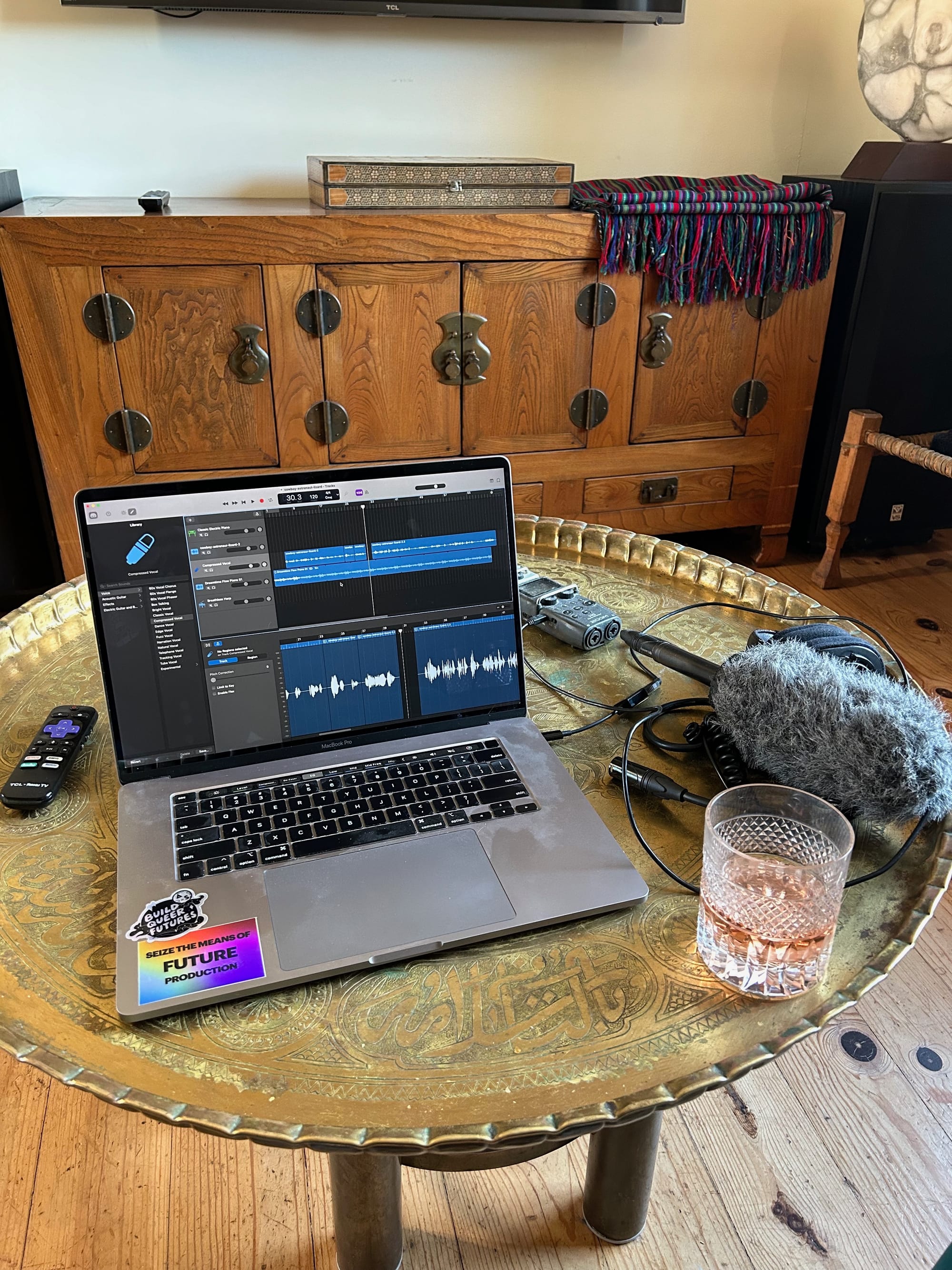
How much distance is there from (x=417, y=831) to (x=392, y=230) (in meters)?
1.39

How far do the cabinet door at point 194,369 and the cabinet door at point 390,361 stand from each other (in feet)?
0.45

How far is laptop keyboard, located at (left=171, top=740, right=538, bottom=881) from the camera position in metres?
0.63

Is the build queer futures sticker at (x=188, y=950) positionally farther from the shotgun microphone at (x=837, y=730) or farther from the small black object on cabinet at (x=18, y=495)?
the small black object on cabinet at (x=18, y=495)

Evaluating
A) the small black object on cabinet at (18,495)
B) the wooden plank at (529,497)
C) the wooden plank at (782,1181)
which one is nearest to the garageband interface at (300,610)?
the wooden plank at (782,1181)

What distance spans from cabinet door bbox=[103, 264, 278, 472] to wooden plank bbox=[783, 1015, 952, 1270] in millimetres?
1396

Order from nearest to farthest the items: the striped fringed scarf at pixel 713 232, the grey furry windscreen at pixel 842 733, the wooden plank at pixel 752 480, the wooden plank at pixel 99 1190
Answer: the grey furry windscreen at pixel 842 733, the wooden plank at pixel 99 1190, the striped fringed scarf at pixel 713 232, the wooden plank at pixel 752 480

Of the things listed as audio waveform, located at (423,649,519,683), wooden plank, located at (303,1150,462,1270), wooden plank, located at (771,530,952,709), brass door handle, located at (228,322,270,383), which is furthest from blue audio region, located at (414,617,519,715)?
wooden plank, located at (771,530,952,709)

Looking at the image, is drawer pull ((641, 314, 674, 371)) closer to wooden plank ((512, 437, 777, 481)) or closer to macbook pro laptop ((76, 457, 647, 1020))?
wooden plank ((512, 437, 777, 481))

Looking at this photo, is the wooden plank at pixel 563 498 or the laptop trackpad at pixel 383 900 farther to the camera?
the wooden plank at pixel 563 498

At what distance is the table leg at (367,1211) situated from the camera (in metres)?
0.76

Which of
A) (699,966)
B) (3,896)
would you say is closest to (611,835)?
(699,966)

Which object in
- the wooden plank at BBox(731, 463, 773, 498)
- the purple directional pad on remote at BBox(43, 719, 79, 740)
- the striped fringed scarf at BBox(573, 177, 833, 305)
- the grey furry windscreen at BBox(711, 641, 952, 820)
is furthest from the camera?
the wooden plank at BBox(731, 463, 773, 498)

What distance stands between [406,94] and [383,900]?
197cm

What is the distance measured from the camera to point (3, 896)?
0.61 metres
